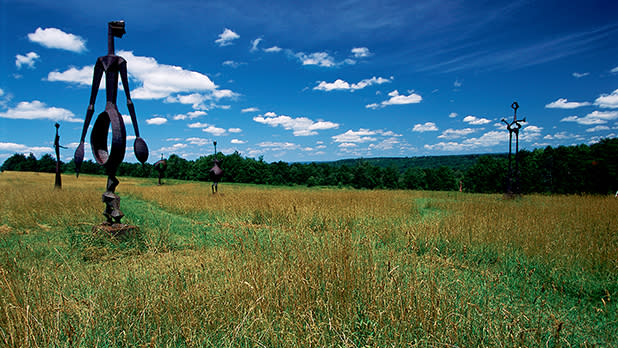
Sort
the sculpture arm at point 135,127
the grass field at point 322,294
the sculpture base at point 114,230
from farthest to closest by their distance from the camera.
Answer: the sculpture arm at point 135,127, the sculpture base at point 114,230, the grass field at point 322,294

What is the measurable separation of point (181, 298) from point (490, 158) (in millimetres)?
65976

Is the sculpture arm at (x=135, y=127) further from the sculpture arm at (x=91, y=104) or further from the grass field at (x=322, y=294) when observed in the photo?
the grass field at (x=322, y=294)

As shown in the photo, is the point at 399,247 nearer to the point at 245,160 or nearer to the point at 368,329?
the point at 368,329

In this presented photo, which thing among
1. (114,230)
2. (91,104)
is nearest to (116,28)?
(91,104)

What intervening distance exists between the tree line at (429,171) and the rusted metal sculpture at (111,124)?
44.9 m

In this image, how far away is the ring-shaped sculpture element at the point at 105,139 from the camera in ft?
18.7

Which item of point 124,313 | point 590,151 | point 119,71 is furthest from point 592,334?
point 590,151

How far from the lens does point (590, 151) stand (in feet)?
126

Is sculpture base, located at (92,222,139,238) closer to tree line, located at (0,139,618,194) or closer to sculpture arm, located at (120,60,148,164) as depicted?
sculpture arm, located at (120,60,148,164)

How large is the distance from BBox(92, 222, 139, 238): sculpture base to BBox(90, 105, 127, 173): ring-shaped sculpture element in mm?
1146

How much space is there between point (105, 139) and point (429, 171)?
236 feet

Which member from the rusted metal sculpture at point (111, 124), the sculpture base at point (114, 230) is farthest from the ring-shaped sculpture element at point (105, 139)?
the sculpture base at point (114, 230)

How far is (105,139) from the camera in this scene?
6219 millimetres

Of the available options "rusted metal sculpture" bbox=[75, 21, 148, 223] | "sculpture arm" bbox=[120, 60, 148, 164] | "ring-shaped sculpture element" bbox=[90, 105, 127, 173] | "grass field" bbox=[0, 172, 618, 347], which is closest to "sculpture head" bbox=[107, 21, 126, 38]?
"rusted metal sculpture" bbox=[75, 21, 148, 223]
